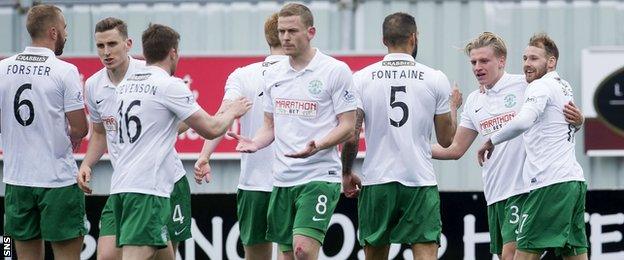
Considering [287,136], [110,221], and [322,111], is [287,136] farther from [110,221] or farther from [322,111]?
[110,221]

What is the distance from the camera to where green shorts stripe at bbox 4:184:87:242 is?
9484mm

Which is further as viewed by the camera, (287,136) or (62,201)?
(62,201)

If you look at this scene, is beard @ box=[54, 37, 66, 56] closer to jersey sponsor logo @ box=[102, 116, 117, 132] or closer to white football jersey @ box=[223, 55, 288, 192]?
jersey sponsor logo @ box=[102, 116, 117, 132]

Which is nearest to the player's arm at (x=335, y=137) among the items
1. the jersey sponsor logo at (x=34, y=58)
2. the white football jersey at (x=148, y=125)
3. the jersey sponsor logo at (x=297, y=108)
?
the jersey sponsor logo at (x=297, y=108)

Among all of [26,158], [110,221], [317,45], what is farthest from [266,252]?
[317,45]

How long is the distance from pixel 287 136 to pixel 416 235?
3.72 ft

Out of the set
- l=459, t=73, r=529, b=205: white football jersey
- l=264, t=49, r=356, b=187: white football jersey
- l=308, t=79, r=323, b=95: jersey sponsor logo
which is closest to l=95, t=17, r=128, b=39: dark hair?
l=264, t=49, r=356, b=187: white football jersey

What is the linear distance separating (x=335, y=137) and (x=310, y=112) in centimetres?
28

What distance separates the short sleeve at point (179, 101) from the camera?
8.59m

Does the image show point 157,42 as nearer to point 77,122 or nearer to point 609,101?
point 77,122

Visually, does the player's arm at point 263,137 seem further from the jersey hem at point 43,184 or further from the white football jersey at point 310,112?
the jersey hem at point 43,184

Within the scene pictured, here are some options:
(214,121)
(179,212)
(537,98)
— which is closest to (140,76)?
(214,121)

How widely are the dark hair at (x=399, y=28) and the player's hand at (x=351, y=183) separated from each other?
98cm

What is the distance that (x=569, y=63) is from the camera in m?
14.3
